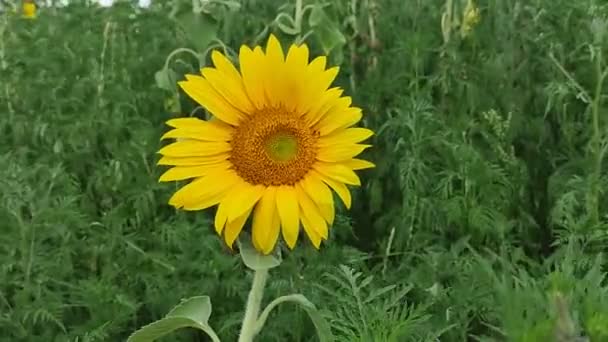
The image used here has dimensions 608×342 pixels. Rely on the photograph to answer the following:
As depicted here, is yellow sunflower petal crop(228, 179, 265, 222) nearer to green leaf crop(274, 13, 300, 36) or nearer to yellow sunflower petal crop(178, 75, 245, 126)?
yellow sunflower petal crop(178, 75, 245, 126)

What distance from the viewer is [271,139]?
148 cm

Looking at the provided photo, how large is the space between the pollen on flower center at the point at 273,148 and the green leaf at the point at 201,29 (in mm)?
1171

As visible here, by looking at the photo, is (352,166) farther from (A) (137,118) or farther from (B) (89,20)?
(B) (89,20)

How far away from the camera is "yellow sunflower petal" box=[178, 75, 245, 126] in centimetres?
147

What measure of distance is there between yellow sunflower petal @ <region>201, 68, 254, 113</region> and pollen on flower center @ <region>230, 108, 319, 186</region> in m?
0.03

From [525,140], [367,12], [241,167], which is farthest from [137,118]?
[241,167]

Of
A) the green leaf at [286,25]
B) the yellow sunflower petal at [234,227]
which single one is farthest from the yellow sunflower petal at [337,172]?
the green leaf at [286,25]

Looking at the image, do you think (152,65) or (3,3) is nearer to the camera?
(152,65)

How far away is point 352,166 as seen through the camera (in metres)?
1.49

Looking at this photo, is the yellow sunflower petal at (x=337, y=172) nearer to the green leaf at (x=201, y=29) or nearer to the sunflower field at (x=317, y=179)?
the sunflower field at (x=317, y=179)

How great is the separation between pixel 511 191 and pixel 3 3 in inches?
110

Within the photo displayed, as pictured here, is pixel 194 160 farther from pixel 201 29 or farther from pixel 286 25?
pixel 286 25

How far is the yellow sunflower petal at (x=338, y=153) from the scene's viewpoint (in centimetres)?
147

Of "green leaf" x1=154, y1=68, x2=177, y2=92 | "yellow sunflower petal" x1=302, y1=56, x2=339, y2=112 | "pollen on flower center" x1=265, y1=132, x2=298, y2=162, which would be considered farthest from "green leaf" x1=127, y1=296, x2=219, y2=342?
"green leaf" x1=154, y1=68, x2=177, y2=92
